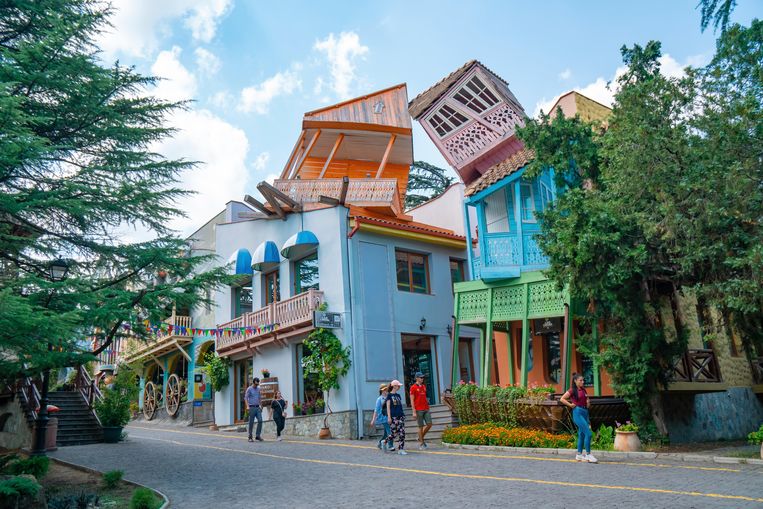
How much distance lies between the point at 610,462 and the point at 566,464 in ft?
2.66

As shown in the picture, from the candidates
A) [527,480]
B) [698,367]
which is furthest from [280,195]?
[527,480]

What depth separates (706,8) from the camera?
317 inches

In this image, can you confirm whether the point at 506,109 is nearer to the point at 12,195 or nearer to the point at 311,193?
the point at 311,193

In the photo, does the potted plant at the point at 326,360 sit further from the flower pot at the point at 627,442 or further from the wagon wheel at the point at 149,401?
the wagon wheel at the point at 149,401

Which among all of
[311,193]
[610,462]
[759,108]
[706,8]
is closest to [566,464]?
[610,462]

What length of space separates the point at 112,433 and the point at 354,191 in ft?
36.9

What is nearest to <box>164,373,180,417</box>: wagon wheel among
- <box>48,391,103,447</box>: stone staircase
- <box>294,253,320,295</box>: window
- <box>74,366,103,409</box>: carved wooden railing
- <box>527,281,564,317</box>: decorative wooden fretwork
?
<box>74,366,103,409</box>: carved wooden railing

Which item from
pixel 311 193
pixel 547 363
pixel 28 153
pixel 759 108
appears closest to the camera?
pixel 28 153

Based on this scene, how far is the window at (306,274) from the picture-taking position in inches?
882

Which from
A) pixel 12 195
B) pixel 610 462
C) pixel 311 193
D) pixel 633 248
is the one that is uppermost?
pixel 311 193

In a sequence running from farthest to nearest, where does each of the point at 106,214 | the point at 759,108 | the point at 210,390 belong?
the point at 210,390
the point at 106,214
the point at 759,108

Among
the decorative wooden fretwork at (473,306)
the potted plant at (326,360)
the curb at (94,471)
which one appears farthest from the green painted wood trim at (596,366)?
the curb at (94,471)

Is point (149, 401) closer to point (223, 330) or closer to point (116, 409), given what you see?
point (116, 409)

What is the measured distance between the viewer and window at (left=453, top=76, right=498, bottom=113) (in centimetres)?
2050
